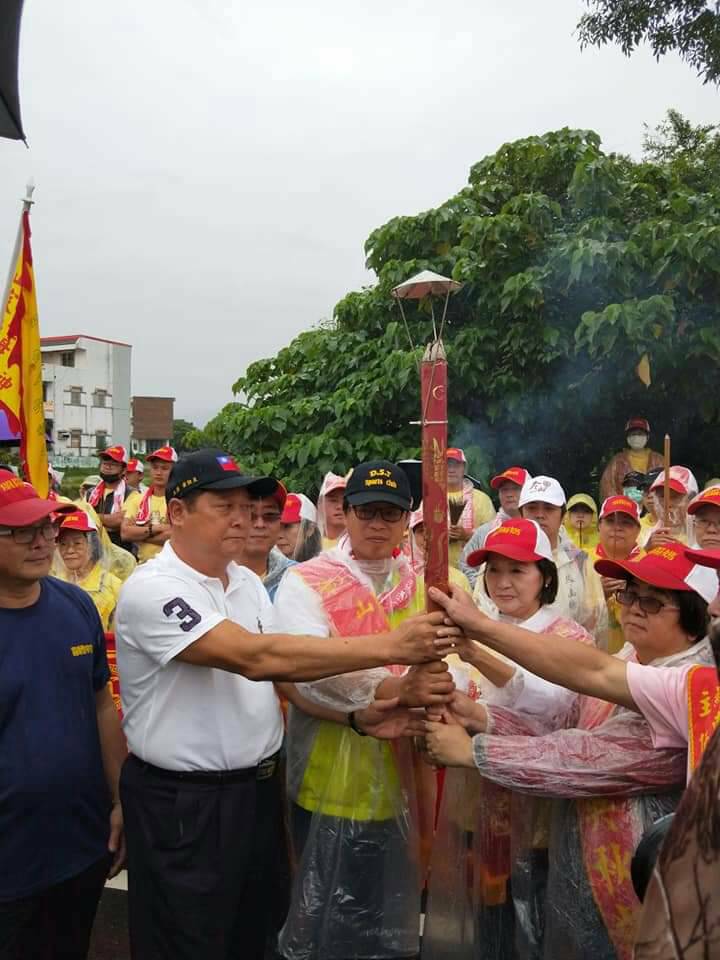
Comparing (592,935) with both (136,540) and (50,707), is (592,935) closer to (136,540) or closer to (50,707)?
(50,707)

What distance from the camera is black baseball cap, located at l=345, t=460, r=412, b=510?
2875 mm

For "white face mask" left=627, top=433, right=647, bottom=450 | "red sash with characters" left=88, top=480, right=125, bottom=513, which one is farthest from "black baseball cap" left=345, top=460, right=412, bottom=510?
"red sash with characters" left=88, top=480, right=125, bottom=513

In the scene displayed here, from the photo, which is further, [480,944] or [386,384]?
[386,384]

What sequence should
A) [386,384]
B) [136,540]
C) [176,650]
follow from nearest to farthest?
[176,650] → [136,540] → [386,384]

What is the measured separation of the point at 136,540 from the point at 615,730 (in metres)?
5.32

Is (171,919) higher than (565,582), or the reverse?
(565,582)

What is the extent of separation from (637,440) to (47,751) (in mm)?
5613

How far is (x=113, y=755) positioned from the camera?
259cm

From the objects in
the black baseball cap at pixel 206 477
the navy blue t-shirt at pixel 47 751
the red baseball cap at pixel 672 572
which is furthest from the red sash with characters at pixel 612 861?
the navy blue t-shirt at pixel 47 751

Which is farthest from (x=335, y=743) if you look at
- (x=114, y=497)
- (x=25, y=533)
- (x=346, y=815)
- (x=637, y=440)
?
(x=114, y=497)

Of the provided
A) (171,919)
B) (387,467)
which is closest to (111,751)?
(171,919)

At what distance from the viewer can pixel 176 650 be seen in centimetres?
224

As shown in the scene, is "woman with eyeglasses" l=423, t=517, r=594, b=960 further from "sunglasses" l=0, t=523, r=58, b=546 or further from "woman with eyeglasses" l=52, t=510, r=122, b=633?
"woman with eyeglasses" l=52, t=510, r=122, b=633

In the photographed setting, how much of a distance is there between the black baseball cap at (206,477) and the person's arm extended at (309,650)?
415 millimetres
